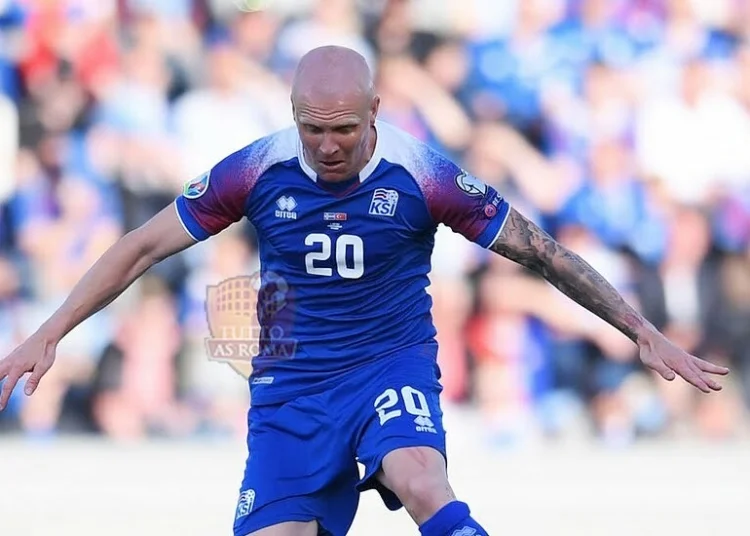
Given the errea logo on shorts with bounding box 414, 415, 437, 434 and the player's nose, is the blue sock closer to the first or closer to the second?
the errea logo on shorts with bounding box 414, 415, 437, 434

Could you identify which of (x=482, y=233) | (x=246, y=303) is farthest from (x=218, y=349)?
(x=482, y=233)

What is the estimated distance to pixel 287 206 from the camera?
5.75 m

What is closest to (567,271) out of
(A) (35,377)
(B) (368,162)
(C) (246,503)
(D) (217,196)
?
(B) (368,162)

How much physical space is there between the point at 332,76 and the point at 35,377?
5.26 ft

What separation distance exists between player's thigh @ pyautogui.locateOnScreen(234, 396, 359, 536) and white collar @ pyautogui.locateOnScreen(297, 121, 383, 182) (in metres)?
0.90

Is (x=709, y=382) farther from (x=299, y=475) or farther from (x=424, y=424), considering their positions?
(x=299, y=475)

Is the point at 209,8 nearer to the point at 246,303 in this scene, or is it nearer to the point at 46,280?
the point at 46,280

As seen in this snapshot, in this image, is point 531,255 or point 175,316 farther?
point 175,316

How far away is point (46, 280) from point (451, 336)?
362 cm

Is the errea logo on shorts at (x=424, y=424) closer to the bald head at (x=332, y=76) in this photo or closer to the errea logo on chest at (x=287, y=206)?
the errea logo on chest at (x=287, y=206)

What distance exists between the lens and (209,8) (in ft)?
42.1

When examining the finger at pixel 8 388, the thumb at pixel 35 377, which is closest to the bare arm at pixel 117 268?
the thumb at pixel 35 377

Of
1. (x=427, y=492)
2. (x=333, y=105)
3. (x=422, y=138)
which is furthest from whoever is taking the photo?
(x=422, y=138)

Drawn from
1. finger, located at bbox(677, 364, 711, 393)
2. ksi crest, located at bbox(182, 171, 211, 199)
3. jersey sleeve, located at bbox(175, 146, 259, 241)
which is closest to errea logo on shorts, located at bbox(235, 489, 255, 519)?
jersey sleeve, located at bbox(175, 146, 259, 241)
